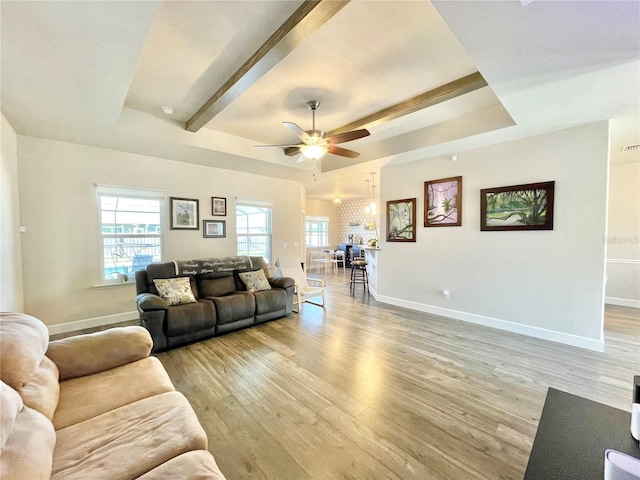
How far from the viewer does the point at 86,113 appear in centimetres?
288

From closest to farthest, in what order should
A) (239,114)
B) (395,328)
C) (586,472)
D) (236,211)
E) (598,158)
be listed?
(586,472) < (598,158) < (239,114) < (395,328) < (236,211)

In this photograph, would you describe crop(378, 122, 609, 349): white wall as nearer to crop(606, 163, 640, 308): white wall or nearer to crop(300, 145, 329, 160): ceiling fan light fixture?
crop(300, 145, 329, 160): ceiling fan light fixture

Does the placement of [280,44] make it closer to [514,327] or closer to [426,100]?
[426,100]

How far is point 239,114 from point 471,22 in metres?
2.83

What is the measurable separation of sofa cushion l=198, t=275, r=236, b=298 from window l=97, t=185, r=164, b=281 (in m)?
1.11

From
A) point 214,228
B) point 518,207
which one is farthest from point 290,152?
point 518,207

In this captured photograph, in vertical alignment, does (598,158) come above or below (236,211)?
above

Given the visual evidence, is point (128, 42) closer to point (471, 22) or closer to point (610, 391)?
point (471, 22)

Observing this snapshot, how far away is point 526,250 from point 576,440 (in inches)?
126

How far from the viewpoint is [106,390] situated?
1.59m

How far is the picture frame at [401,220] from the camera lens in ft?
15.7

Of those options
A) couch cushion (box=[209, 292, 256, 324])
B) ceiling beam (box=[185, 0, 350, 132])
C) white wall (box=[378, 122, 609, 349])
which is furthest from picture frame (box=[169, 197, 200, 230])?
white wall (box=[378, 122, 609, 349])

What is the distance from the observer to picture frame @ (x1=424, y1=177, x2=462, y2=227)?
421 centimetres

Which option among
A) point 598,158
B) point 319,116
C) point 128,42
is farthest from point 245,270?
point 598,158
